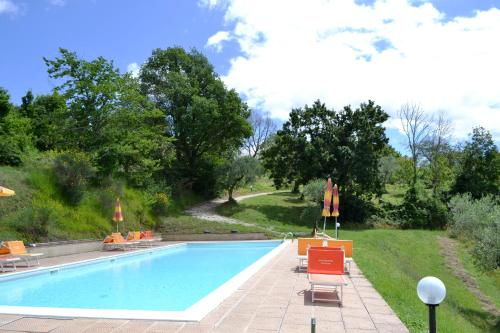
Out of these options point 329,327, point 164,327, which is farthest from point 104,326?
point 329,327

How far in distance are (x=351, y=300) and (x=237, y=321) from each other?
8.44 feet

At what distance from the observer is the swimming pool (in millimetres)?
6312

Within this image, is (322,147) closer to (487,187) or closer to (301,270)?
(487,187)

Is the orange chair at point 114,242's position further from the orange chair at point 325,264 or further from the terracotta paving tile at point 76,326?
the terracotta paving tile at point 76,326

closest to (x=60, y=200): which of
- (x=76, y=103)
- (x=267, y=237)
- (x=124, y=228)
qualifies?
(x=124, y=228)

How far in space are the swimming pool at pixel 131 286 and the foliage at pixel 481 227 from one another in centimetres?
827

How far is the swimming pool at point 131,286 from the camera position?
6.31 m

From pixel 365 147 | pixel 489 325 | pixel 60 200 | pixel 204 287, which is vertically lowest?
pixel 489 325

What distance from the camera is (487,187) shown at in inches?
1359

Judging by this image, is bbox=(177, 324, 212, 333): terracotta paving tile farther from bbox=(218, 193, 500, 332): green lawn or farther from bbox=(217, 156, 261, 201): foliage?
bbox=(217, 156, 261, 201): foliage

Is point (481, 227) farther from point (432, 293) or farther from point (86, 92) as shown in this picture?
point (86, 92)

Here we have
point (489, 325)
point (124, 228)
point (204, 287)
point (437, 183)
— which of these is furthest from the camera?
point (437, 183)

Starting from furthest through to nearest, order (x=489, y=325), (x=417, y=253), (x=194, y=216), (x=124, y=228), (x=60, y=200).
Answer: (x=194, y=216) → (x=417, y=253) → (x=124, y=228) → (x=60, y=200) → (x=489, y=325)

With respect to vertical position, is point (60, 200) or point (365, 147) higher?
point (365, 147)
